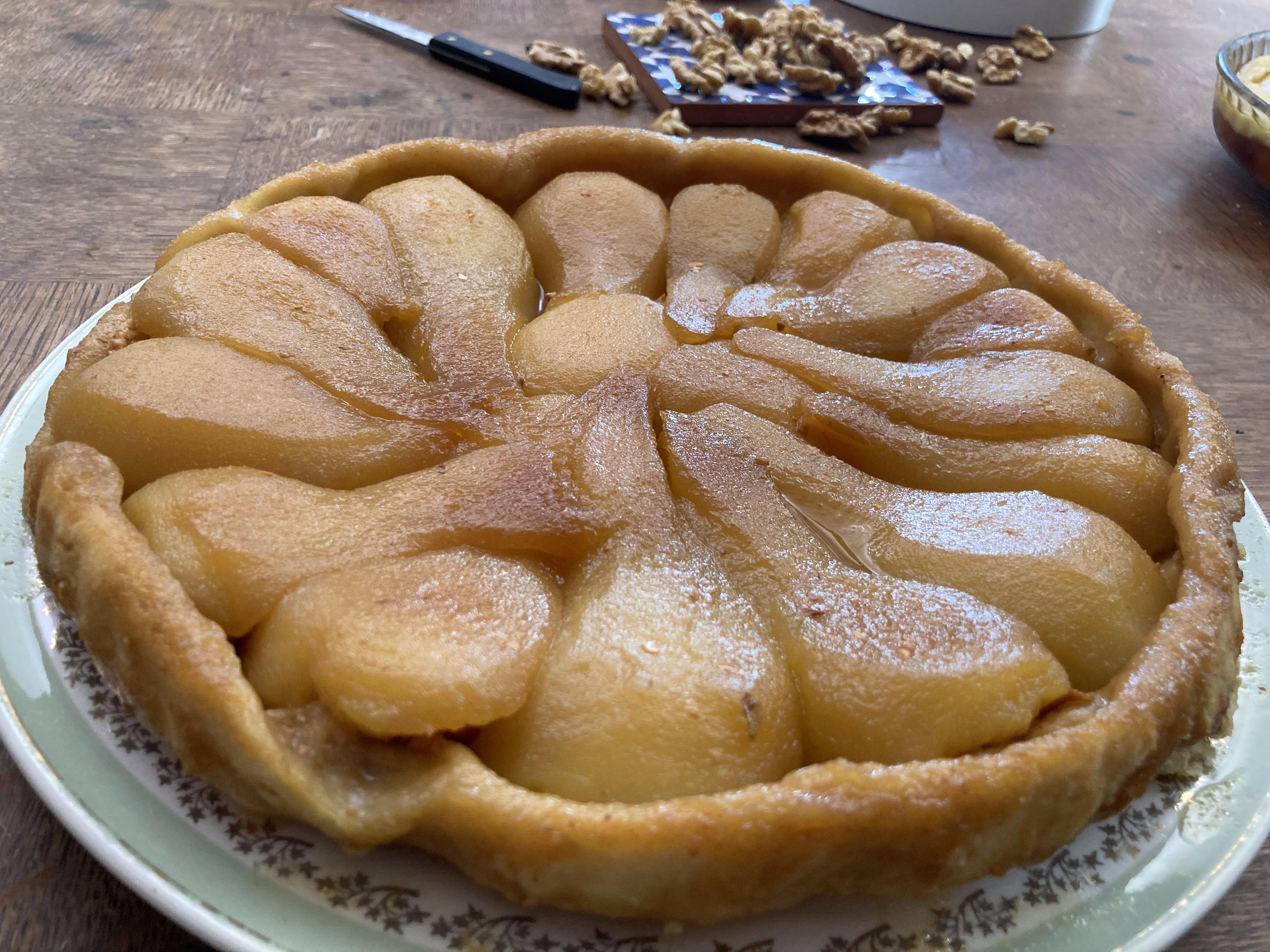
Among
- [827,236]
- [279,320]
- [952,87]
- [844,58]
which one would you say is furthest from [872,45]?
[279,320]

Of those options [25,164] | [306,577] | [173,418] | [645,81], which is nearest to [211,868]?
[306,577]

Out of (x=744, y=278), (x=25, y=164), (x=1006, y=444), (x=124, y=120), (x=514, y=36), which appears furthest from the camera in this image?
(x=514, y=36)

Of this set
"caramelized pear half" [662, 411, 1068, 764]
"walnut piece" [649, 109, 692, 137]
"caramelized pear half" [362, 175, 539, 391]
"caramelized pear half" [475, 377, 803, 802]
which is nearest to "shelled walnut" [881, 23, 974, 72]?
"walnut piece" [649, 109, 692, 137]

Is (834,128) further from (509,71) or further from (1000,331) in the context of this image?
(1000,331)

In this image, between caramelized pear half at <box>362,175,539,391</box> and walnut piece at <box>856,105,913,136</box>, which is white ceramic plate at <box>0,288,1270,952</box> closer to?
caramelized pear half at <box>362,175,539,391</box>

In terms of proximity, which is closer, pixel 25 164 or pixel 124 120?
pixel 25 164

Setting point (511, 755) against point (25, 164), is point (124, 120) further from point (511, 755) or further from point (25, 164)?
point (511, 755)
